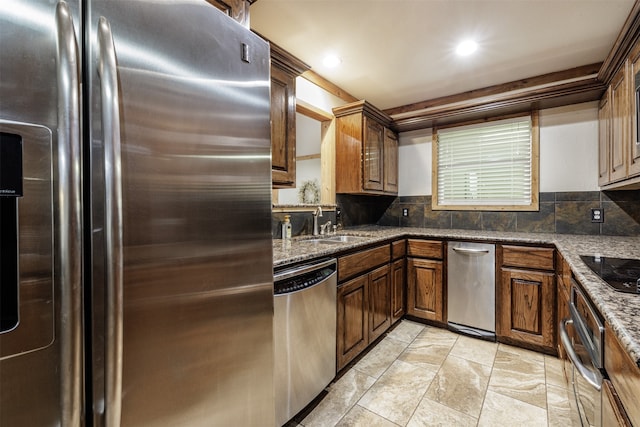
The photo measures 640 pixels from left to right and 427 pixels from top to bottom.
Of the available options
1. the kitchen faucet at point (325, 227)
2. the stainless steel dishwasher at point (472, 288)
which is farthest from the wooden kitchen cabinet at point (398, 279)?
the kitchen faucet at point (325, 227)

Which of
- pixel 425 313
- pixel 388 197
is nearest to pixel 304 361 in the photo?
pixel 425 313

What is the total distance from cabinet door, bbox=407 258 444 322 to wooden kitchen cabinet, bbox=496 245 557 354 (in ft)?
1.59

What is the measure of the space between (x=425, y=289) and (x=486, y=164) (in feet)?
5.21

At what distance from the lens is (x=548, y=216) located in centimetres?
287

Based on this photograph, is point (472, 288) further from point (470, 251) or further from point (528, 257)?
point (528, 257)

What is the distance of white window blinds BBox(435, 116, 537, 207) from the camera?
9.88 ft

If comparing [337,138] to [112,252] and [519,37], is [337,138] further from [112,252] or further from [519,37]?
[112,252]

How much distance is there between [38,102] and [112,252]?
0.34 metres

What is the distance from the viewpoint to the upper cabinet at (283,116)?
186cm

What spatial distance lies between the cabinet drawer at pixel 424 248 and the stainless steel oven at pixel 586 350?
136cm

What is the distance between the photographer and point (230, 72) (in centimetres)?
99

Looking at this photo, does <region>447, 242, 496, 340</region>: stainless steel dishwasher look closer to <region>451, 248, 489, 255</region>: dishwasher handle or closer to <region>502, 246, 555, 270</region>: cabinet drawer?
<region>451, 248, 489, 255</region>: dishwasher handle

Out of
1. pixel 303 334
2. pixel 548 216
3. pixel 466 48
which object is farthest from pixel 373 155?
pixel 303 334

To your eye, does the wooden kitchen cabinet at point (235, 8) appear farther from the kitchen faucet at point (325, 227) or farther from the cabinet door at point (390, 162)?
the cabinet door at point (390, 162)
